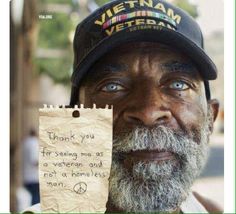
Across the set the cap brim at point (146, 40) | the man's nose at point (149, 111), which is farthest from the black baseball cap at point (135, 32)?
the man's nose at point (149, 111)

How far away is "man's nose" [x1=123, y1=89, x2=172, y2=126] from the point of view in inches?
76.5

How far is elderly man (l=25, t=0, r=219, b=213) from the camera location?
1.94 meters

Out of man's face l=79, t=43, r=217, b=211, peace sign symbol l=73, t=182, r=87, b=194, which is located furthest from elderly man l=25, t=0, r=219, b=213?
peace sign symbol l=73, t=182, r=87, b=194

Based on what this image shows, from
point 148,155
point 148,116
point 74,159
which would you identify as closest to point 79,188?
point 74,159

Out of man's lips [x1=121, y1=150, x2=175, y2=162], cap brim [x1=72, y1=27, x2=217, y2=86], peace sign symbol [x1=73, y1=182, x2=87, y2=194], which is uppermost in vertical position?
cap brim [x1=72, y1=27, x2=217, y2=86]

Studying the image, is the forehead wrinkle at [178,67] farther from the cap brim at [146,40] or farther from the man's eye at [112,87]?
the man's eye at [112,87]

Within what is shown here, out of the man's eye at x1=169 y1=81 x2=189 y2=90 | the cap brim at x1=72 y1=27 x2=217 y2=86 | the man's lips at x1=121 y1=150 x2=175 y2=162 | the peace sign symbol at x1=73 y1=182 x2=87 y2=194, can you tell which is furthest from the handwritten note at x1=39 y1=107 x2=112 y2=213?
the man's eye at x1=169 y1=81 x2=189 y2=90

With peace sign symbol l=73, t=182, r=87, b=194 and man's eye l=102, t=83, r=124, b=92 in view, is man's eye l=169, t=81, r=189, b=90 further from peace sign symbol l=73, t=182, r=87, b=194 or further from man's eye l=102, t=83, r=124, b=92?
peace sign symbol l=73, t=182, r=87, b=194

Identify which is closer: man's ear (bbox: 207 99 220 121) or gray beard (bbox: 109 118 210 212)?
gray beard (bbox: 109 118 210 212)

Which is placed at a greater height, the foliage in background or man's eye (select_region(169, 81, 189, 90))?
the foliage in background

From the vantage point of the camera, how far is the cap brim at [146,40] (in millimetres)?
1896

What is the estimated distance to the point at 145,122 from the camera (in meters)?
1.95

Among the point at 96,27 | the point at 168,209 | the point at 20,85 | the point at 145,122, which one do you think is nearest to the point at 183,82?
the point at 145,122

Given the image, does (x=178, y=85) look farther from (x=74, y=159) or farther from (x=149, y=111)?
(x=74, y=159)
